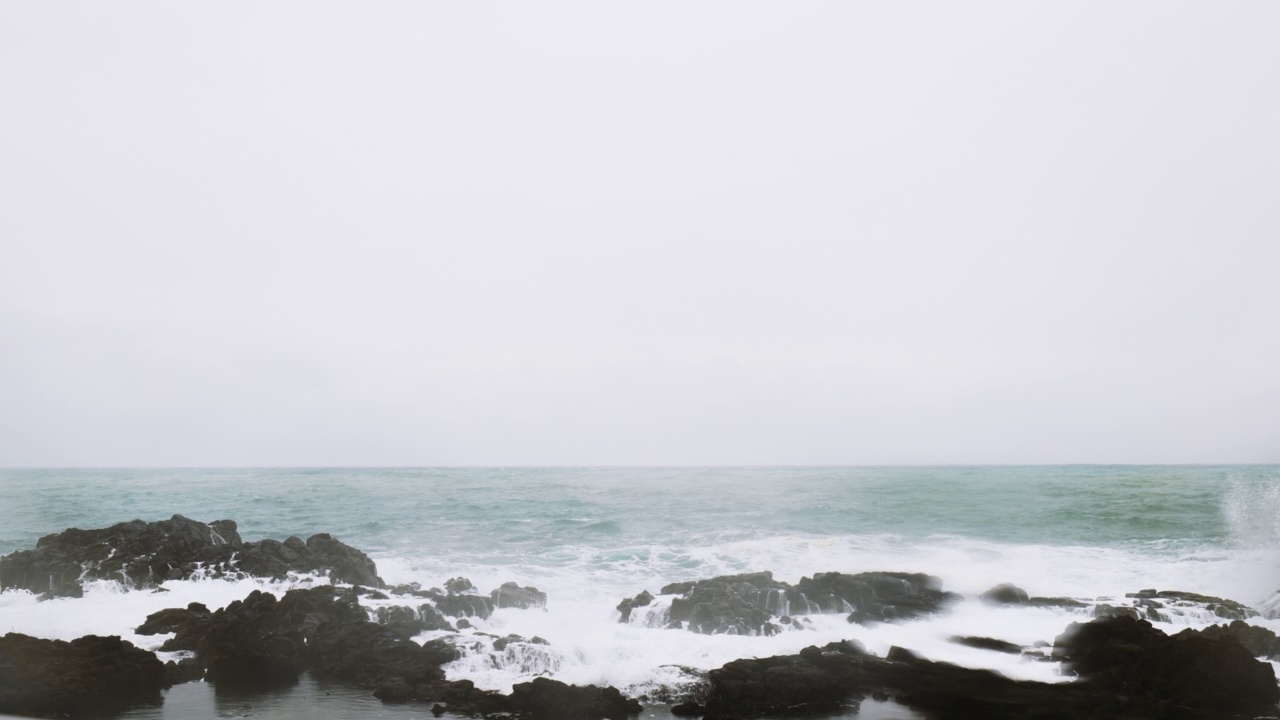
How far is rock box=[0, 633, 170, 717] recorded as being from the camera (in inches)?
431

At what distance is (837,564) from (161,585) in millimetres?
20236

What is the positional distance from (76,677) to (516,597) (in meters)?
8.88

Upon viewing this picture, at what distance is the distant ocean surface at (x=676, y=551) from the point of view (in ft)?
45.0

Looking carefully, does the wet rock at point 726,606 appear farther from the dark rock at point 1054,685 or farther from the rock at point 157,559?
the rock at point 157,559

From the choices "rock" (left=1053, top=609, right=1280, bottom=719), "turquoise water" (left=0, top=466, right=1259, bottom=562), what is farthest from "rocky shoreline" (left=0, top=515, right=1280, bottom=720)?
"turquoise water" (left=0, top=466, right=1259, bottom=562)

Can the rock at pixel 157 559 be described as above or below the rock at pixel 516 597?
above

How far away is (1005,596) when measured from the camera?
58.4ft

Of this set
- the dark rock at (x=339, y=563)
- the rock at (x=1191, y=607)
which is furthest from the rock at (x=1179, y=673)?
the dark rock at (x=339, y=563)

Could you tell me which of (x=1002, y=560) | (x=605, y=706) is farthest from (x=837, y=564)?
(x=605, y=706)

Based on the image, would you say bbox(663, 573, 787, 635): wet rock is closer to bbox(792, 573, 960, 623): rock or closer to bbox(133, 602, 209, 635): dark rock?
bbox(792, 573, 960, 623): rock

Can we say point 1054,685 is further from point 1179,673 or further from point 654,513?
point 654,513

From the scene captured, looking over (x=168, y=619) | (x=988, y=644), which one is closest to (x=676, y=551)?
(x=988, y=644)

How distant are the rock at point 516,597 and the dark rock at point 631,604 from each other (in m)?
2.35

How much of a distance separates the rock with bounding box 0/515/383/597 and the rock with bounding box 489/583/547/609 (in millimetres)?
3800
